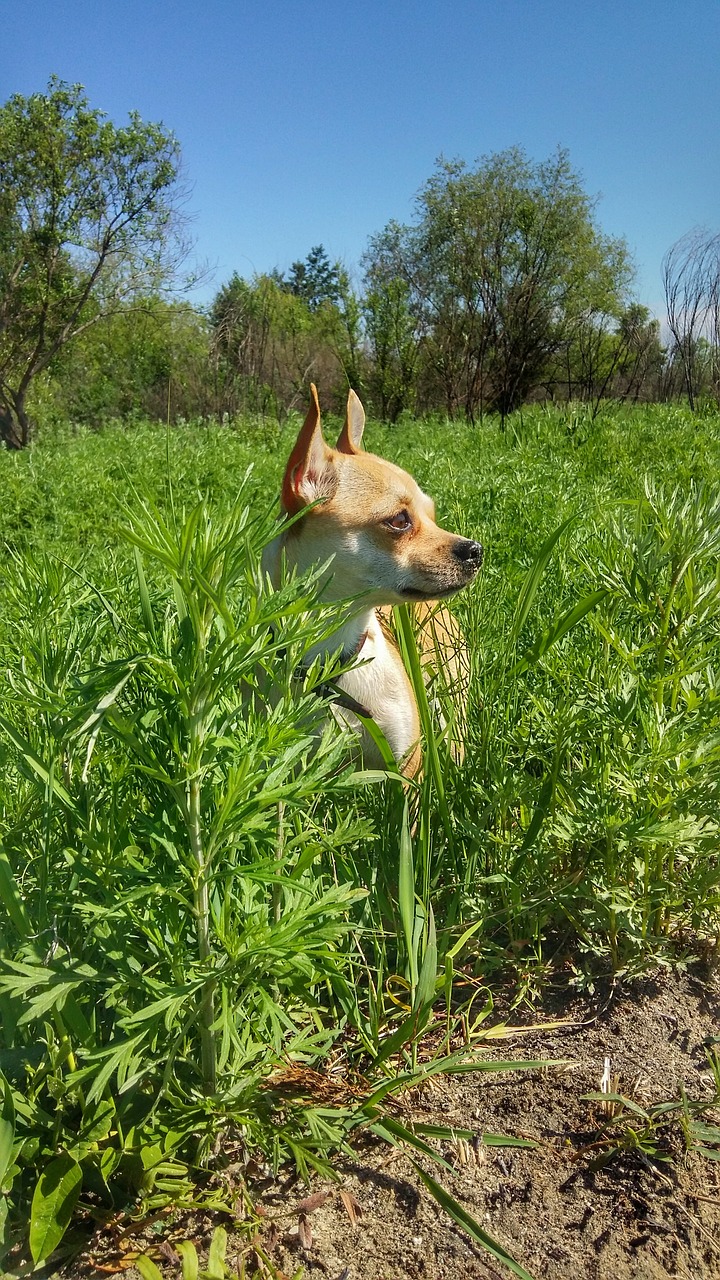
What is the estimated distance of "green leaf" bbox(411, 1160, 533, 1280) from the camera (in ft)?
3.45

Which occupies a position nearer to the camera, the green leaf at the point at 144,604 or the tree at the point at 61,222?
the green leaf at the point at 144,604

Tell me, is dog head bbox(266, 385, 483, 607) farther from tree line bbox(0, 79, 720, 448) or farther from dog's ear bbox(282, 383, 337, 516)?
tree line bbox(0, 79, 720, 448)

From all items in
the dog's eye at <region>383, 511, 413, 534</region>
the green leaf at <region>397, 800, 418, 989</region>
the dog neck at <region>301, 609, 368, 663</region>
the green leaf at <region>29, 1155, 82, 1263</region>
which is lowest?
the green leaf at <region>29, 1155, 82, 1263</region>

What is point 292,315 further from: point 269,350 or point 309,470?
point 309,470

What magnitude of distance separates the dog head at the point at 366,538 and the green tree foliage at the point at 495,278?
36.6 feet

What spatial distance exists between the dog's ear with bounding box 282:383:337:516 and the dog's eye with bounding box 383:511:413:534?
239mm

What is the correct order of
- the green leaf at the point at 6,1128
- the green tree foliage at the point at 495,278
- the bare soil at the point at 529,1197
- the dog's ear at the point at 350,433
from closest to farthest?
the green leaf at the point at 6,1128 < the bare soil at the point at 529,1197 < the dog's ear at the point at 350,433 < the green tree foliage at the point at 495,278

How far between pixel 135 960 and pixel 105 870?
0.13 metres

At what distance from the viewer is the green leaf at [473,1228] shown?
105 centimetres

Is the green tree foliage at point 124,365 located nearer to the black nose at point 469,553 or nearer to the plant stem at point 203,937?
the black nose at point 469,553

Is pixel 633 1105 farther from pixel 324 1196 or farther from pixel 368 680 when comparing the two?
pixel 368 680

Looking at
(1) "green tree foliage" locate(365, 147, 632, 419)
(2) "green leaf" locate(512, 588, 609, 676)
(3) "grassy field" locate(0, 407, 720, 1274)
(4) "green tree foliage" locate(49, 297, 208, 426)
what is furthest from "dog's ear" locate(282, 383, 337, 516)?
(4) "green tree foliage" locate(49, 297, 208, 426)

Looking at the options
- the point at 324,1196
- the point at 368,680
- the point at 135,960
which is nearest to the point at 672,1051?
the point at 324,1196

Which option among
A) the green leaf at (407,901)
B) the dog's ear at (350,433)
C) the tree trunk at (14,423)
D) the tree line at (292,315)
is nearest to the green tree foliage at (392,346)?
the tree line at (292,315)
